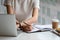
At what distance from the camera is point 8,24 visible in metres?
1.26

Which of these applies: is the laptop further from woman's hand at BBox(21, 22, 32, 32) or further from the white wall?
the white wall

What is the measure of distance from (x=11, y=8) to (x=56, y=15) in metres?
1.45

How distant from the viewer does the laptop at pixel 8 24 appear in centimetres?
125

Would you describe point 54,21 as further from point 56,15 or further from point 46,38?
point 56,15

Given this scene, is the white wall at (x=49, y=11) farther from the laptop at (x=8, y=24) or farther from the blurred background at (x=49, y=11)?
the laptop at (x=8, y=24)

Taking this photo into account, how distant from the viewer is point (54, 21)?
1602mm

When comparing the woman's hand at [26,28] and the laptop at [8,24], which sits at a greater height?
the laptop at [8,24]

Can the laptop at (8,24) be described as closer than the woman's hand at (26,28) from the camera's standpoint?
Yes

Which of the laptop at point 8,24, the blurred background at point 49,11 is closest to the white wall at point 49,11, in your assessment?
the blurred background at point 49,11

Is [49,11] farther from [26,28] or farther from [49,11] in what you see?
[26,28]

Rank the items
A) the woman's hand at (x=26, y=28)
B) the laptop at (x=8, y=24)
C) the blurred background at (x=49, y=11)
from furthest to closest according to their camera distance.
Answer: the blurred background at (x=49, y=11) < the woman's hand at (x=26, y=28) < the laptop at (x=8, y=24)

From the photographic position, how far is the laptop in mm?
1250

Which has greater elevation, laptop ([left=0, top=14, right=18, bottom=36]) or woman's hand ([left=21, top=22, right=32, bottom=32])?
laptop ([left=0, top=14, right=18, bottom=36])

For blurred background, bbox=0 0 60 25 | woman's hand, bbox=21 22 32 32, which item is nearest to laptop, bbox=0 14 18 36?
woman's hand, bbox=21 22 32 32
